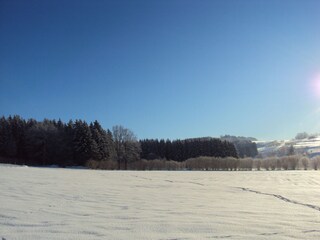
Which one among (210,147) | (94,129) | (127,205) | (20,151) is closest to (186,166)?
(94,129)

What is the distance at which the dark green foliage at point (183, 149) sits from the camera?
103625 mm

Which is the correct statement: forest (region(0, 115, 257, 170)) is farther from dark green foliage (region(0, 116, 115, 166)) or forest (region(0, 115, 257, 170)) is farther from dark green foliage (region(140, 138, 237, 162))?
dark green foliage (region(140, 138, 237, 162))

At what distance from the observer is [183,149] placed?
10444 cm

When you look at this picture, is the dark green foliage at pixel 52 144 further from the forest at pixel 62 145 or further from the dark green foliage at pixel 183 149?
the dark green foliage at pixel 183 149

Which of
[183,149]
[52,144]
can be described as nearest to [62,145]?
[52,144]

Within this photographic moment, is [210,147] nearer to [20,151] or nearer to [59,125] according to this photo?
[59,125]

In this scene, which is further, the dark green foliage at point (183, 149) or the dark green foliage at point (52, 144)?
the dark green foliage at point (183, 149)

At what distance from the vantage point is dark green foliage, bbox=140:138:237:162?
340ft

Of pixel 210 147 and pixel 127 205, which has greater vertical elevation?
pixel 210 147

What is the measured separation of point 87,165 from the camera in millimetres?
66375

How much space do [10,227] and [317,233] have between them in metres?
5.90

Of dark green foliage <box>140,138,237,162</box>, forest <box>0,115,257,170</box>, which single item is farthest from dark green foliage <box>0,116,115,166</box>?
dark green foliage <box>140,138,237,162</box>

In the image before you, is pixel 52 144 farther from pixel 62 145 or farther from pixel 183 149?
pixel 183 149

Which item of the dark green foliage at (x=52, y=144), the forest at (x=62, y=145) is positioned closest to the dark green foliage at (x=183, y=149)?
the forest at (x=62, y=145)
